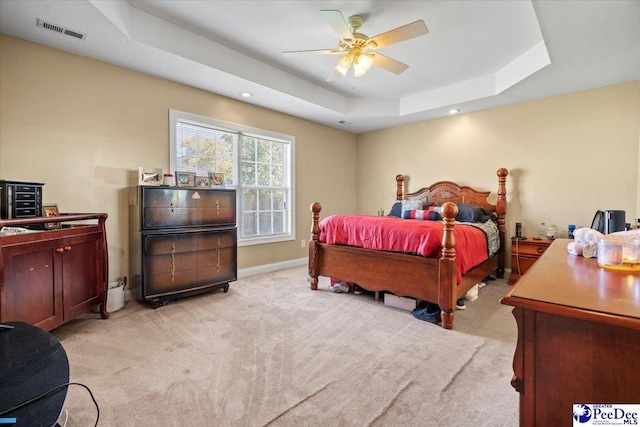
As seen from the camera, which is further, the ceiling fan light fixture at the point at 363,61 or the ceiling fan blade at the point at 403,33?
the ceiling fan light fixture at the point at 363,61

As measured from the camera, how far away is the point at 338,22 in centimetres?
224

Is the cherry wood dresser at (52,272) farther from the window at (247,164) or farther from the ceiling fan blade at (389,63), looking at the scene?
the ceiling fan blade at (389,63)

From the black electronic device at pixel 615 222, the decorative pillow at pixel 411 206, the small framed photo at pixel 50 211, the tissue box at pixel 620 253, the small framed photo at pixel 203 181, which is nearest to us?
the tissue box at pixel 620 253

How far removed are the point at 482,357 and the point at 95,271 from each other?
320cm

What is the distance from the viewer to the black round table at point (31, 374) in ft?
1.94

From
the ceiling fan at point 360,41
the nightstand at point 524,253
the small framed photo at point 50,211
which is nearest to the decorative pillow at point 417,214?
the nightstand at point 524,253

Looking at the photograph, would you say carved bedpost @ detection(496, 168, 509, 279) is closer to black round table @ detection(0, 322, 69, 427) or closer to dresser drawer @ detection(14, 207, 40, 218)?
black round table @ detection(0, 322, 69, 427)

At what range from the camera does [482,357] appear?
6.79 ft

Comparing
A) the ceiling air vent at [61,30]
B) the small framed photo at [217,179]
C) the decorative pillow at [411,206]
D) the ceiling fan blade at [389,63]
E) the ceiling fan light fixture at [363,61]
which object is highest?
the ceiling air vent at [61,30]

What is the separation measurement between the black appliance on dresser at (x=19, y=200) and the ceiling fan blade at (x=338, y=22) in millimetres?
2526

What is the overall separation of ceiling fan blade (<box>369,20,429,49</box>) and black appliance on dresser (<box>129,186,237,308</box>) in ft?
7.33

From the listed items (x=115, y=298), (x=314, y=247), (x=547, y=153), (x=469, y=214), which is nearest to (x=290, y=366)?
(x=314, y=247)

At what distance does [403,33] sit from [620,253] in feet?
6.56

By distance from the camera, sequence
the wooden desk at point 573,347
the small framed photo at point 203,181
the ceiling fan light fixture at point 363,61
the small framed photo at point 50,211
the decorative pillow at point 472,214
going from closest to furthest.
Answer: the wooden desk at point 573,347 < the small framed photo at point 50,211 < the ceiling fan light fixture at point 363,61 < the small framed photo at point 203,181 < the decorative pillow at point 472,214
